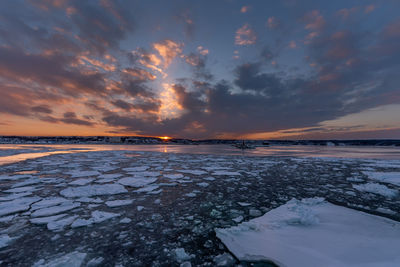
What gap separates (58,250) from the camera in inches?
62.8

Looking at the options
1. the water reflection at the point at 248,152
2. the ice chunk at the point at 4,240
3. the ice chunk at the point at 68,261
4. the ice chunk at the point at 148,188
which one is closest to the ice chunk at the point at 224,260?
the ice chunk at the point at 68,261

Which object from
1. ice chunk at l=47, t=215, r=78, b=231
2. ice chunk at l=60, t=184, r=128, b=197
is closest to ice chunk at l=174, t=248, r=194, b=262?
ice chunk at l=47, t=215, r=78, b=231

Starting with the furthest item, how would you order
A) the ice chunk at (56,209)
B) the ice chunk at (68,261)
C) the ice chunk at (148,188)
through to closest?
the ice chunk at (148,188)
the ice chunk at (56,209)
the ice chunk at (68,261)

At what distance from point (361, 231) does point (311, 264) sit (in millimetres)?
1068

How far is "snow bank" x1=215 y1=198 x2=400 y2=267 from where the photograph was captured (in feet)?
4.75

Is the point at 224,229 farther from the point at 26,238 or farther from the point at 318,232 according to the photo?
the point at 26,238

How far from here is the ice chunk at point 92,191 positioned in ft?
10.8

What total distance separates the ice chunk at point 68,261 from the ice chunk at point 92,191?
2.01 meters

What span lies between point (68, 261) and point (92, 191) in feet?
7.70

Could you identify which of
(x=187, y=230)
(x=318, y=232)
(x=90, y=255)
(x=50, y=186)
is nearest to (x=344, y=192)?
(x=318, y=232)

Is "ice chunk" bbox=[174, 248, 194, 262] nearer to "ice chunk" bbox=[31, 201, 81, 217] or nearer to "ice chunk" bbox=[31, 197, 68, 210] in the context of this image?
"ice chunk" bbox=[31, 201, 81, 217]

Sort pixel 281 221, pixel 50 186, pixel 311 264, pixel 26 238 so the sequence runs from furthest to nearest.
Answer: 1. pixel 50 186
2. pixel 281 221
3. pixel 26 238
4. pixel 311 264

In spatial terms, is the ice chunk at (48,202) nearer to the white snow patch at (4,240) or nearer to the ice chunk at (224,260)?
the white snow patch at (4,240)

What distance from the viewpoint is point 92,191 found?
3463 mm
